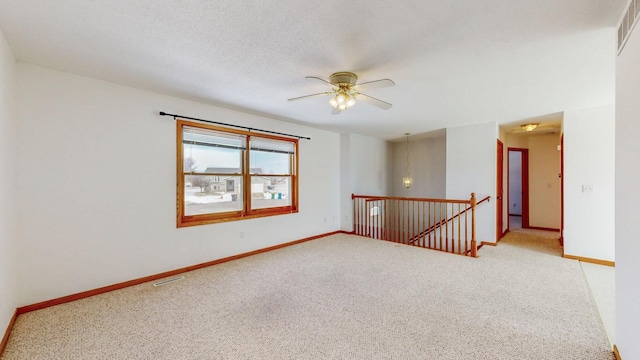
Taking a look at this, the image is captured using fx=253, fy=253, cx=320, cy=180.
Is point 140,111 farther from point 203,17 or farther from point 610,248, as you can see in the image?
point 610,248

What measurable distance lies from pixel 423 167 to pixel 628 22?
5.82 meters

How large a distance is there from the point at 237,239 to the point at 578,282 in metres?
4.66

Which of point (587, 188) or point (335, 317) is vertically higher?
point (587, 188)

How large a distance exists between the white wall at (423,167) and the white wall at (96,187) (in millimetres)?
5535

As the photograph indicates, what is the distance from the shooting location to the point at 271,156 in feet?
15.6

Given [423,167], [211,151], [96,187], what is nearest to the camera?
[96,187]

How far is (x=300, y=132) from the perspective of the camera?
5176 millimetres

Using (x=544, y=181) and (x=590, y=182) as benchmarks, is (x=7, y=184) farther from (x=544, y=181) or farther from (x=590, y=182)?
(x=544, y=181)

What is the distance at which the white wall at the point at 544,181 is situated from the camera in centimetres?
619

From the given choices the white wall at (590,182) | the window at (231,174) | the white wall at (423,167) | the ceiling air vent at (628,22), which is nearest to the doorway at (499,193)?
the white wall at (590,182)

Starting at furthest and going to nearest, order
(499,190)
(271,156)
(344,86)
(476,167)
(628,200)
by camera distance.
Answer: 1. (499,190)
2. (476,167)
3. (271,156)
4. (344,86)
5. (628,200)

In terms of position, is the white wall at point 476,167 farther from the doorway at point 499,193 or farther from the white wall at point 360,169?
the white wall at point 360,169

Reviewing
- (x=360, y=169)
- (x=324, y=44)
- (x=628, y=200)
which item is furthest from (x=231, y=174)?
(x=628, y=200)

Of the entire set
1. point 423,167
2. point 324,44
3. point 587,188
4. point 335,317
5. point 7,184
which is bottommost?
point 335,317
